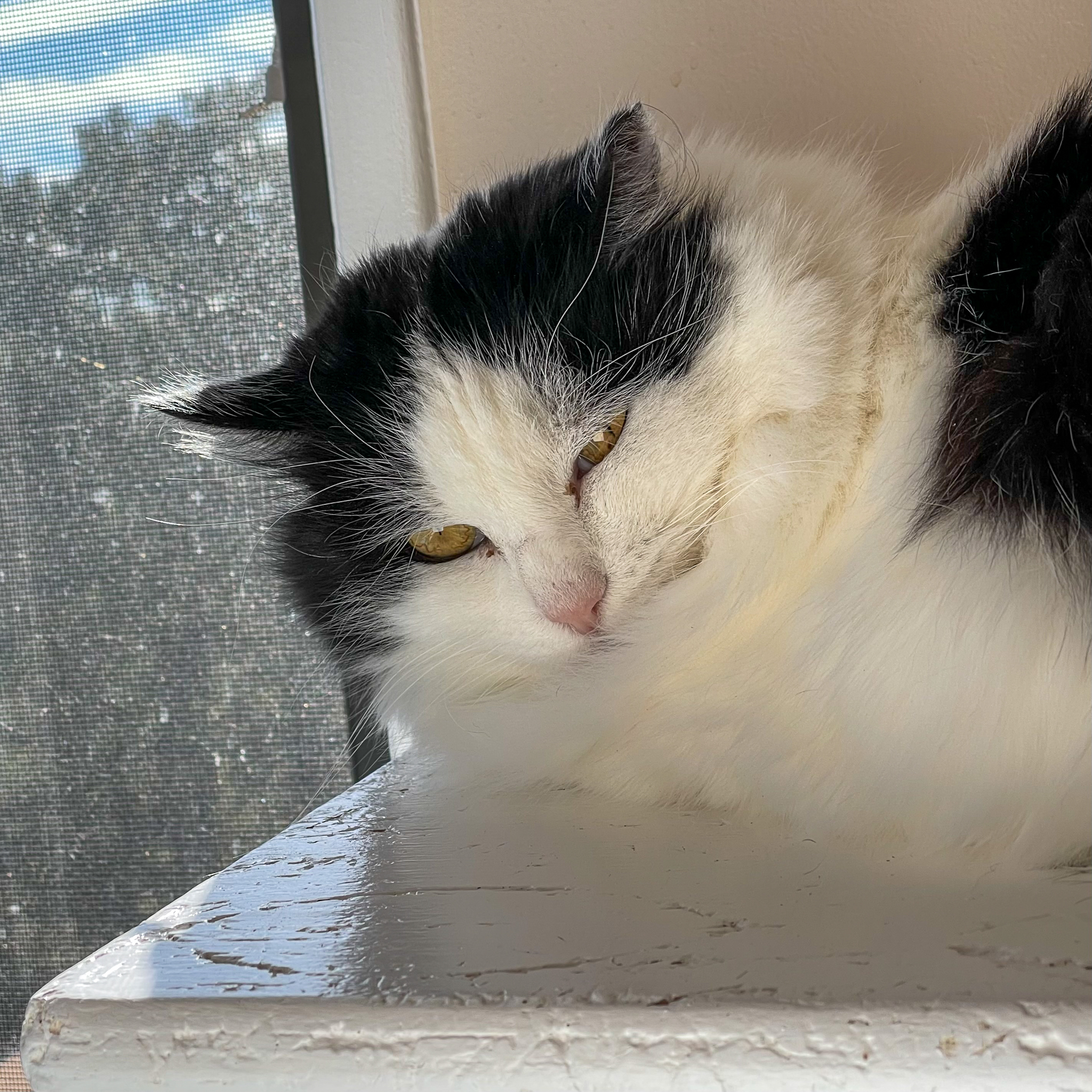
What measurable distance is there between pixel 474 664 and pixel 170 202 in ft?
3.70

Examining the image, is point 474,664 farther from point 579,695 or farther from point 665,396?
point 665,396

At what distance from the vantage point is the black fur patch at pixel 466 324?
3.20 feet

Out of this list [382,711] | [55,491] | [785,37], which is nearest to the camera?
[382,711]

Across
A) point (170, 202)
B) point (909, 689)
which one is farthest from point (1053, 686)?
point (170, 202)

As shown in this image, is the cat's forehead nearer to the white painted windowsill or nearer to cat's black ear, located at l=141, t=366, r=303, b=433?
cat's black ear, located at l=141, t=366, r=303, b=433

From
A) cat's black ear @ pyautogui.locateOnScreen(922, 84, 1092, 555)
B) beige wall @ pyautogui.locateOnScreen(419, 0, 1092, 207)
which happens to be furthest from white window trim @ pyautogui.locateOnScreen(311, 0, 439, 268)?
cat's black ear @ pyautogui.locateOnScreen(922, 84, 1092, 555)

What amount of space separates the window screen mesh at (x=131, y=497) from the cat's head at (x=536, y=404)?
0.61m

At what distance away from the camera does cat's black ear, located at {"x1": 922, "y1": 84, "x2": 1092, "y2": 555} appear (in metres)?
0.67

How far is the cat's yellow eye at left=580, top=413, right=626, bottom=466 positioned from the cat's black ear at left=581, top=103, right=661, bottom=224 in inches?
8.4

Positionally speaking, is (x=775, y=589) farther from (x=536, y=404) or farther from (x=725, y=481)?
(x=536, y=404)

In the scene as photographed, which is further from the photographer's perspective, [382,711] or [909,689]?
[382,711]

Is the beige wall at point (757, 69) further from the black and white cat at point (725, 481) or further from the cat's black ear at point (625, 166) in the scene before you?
the cat's black ear at point (625, 166)

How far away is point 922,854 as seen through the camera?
665 millimetres

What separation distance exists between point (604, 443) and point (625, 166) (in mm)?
282
